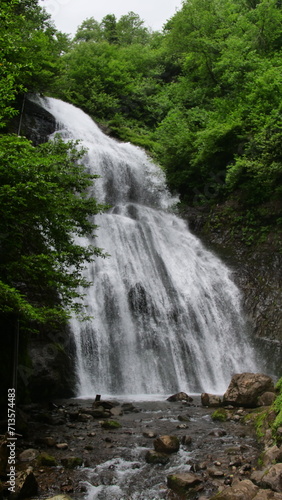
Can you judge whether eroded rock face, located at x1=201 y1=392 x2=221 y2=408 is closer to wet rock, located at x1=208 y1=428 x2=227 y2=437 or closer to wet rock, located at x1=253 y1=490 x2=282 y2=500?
wet rock, located at x1=208 y1=428 x2=227 y2=437

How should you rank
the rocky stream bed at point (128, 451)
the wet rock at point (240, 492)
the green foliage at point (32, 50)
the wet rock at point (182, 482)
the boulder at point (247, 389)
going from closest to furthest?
the wet rock at point (240, 492)
the wet rock at point (182, 482)
the rocky stream bed at point (128, 451)
the boulder at point (247, 389)
the green foliage at point (32, 50)

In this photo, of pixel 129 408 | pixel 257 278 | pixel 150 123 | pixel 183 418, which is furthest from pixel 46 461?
pixel 150 123

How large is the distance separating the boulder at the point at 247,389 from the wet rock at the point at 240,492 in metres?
4.31

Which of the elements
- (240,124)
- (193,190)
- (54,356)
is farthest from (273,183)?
(54,356)

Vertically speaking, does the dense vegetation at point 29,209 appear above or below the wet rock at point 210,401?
above

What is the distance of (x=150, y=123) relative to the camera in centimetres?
2717

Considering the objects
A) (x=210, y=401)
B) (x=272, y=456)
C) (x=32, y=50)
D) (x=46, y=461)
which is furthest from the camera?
(x=32, y=50)

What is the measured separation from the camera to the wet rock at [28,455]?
530 cm

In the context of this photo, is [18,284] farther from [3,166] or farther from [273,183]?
[273,183]

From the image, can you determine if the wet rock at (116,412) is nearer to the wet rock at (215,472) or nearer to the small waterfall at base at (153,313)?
the small waterfall at base at (153,313)

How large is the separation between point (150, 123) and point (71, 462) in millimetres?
25300

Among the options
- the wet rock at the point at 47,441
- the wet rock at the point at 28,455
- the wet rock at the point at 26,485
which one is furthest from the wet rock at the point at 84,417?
the wet rock at the point at 26,485

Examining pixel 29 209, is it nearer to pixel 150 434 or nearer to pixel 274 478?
pixel 150 434

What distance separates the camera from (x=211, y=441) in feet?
20.6
